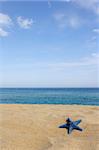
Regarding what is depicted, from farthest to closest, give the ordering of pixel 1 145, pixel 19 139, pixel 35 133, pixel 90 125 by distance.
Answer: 1. pixel 90 125
2. pixel 35 133
3. pixel 19 139
4. pixel 1 145

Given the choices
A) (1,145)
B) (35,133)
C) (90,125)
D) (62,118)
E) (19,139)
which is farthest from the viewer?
(62,118)

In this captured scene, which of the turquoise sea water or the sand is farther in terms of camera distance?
the turquoise sea water

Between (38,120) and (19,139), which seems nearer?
(19,139)

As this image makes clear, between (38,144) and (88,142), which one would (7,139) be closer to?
(38,144)

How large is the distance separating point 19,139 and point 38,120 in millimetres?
4187

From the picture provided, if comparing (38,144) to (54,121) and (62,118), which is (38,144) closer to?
(54,121)

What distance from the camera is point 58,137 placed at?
14.9 meters

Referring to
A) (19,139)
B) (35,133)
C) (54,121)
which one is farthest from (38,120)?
(19,139)

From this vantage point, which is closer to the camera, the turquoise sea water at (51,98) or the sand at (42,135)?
the sand at (42,135)

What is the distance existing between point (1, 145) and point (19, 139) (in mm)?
1161

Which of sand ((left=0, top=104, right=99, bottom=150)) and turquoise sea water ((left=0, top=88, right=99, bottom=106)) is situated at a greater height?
turquoise sea water ((left=0, top=88, right=99, bottom=106))

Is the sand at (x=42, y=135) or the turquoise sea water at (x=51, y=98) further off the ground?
the turquoise sea water at (x=51, y=98)

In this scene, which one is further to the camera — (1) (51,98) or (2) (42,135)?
(1) (51,98)

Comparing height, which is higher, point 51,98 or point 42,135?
point 51,98
